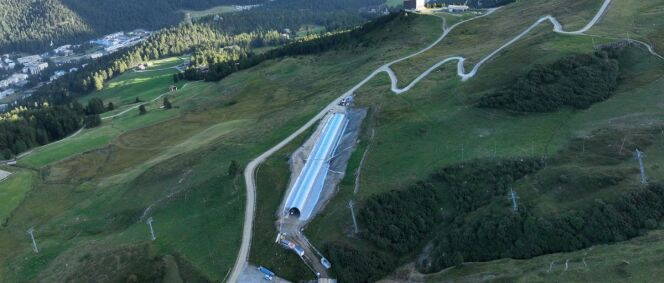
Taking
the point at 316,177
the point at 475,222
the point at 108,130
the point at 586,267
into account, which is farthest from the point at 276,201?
the point at 108,130

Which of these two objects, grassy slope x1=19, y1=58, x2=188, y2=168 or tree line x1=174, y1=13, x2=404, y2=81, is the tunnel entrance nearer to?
grassy slope x1=19, y1=58, x2=188, y2=168

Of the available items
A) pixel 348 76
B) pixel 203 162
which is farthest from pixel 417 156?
pixel 348 76

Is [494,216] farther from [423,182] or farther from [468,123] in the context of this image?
[468,123]

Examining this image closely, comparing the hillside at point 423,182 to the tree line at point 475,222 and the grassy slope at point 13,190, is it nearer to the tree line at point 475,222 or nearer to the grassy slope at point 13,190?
the tree line at point 475,222

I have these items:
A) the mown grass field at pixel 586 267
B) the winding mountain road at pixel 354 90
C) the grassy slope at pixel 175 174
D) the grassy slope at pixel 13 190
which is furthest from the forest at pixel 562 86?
the grassy slope at pixel 13 190

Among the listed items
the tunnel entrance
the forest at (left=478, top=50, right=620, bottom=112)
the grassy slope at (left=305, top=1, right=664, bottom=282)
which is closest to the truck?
the grassy slope at (left=305, top=1, right=664, bottom=282)
